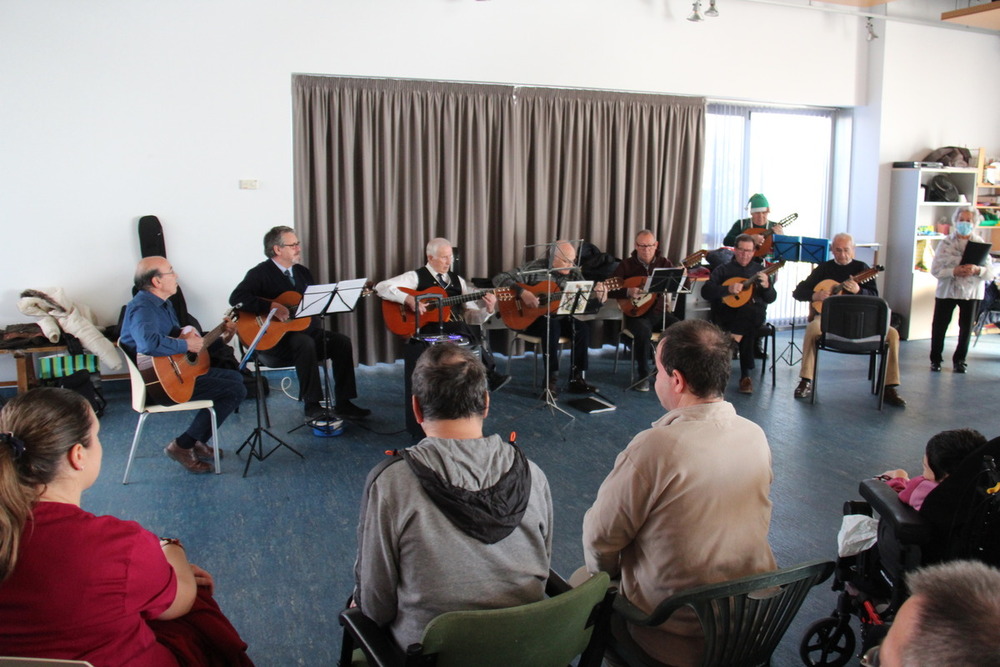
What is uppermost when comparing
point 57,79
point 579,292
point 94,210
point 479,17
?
point 479,17

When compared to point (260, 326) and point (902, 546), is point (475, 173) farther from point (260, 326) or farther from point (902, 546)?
point (902, 546)

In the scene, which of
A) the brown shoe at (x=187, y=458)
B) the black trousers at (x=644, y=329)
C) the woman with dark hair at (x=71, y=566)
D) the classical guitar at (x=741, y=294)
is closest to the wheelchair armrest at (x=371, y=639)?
the woman with dark hair at (x=71, y=566)

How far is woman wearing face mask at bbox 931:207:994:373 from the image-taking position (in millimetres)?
6625

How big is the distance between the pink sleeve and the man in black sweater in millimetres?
5098

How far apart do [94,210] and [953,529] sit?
5.61 meters

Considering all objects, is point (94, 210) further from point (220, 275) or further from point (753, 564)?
point (753, 564)

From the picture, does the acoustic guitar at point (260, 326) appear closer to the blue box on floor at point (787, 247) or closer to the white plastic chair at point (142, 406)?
the white plastic chair at point (142, 406)

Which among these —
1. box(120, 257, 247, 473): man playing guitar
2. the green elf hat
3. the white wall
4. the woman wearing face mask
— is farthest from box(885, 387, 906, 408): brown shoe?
box(120, 257, 247, 473): man playing guitar

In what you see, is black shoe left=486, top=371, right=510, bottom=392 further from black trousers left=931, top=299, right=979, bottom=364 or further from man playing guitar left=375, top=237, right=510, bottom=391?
black trousers left=931, top=299, right=979, bottom=364

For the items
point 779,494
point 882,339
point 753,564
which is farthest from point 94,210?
point 882,339

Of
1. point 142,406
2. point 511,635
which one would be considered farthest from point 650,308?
point 511,635

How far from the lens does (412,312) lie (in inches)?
215

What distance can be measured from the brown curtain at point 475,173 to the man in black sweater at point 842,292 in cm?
141

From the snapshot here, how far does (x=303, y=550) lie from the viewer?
3273mm
